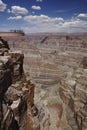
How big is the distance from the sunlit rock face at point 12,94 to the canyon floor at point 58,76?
10.1m

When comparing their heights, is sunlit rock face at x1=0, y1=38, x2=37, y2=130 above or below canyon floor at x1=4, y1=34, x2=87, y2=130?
above

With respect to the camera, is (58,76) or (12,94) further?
(58,76)

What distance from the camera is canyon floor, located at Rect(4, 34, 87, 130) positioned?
48.4 metres

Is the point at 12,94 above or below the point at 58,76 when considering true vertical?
above

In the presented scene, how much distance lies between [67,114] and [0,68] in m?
37.2

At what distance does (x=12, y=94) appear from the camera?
20453mm

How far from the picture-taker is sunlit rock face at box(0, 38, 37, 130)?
18.2m

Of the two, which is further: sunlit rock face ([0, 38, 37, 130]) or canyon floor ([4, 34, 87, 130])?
canyon floor ([4, 34, 87, 130])

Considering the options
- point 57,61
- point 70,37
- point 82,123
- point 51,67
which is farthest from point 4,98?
point 70,37

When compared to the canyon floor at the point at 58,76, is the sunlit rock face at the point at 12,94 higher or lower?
higher

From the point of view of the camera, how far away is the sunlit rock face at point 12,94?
18156 millimetres

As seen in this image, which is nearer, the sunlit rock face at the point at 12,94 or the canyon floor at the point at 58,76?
the sunlit rock face at the point at 12,94

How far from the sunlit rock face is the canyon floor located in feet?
→ 33.0

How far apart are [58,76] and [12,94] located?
8927cm
